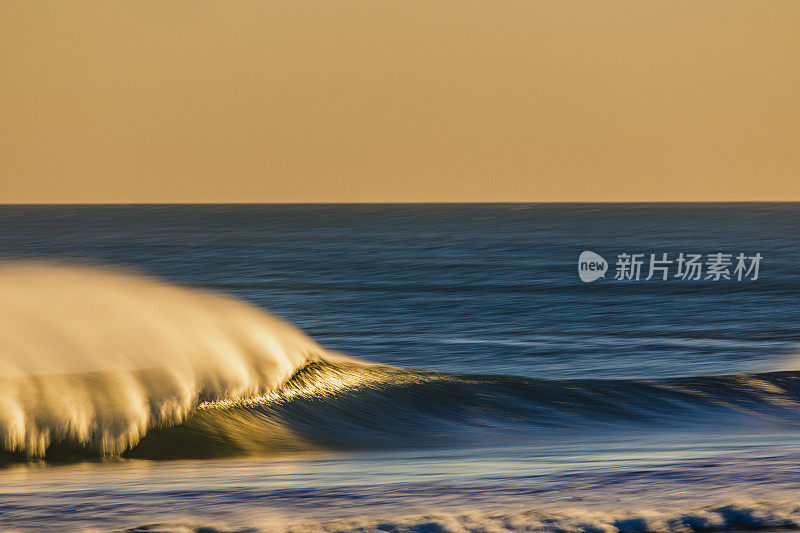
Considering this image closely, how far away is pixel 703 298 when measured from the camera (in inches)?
1190

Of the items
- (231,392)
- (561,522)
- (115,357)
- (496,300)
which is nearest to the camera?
(561,522)

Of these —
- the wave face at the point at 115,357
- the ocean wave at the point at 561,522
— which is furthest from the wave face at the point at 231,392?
the ocean wave at the point at 561,522

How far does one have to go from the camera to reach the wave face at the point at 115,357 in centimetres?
889

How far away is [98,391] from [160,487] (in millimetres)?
3124

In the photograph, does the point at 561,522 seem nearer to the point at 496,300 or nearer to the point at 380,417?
the point at 380,417

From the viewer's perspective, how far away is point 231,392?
10742 millimetres

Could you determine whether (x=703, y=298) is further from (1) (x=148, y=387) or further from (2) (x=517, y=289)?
(1) (x=148, y=387)
